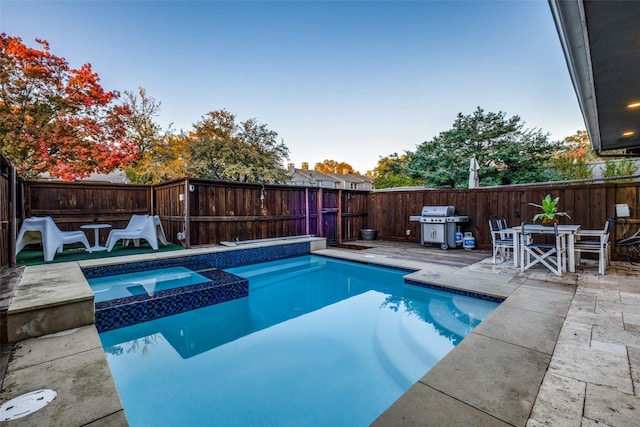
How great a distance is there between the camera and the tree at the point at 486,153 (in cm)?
1263

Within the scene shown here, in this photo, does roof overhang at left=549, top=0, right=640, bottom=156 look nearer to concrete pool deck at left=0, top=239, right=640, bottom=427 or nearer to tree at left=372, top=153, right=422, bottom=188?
concrete pool deck at left=0, top=239, right=640, bottom=427

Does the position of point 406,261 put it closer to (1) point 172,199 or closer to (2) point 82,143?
(1) point 172,199

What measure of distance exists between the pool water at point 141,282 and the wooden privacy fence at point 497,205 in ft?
20.7

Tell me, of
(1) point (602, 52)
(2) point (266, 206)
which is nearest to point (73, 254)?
(2) point (266, 206)

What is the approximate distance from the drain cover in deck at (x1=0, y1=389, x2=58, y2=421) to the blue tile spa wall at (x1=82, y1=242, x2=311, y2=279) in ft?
10.2

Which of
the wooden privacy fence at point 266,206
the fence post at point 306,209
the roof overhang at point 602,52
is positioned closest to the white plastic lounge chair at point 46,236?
the wooden privacy fence at point 266,206

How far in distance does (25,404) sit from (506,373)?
8.96 feet

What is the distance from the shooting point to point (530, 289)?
3.53 meters

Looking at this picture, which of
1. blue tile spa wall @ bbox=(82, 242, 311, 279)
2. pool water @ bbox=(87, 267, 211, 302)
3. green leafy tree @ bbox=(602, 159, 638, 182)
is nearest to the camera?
pool water @ bbox=(87, 267, 211, 302)

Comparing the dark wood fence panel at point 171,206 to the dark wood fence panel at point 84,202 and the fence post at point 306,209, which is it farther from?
the fence post at point 306,209

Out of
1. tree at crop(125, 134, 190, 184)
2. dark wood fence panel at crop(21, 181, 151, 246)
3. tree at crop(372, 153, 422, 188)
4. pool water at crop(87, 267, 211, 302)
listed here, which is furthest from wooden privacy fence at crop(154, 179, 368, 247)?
tree at crop(372, 153, 422, 188)

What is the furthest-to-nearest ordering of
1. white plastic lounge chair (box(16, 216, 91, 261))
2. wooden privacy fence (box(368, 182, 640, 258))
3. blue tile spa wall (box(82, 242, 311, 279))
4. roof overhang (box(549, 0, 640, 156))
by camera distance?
wooden privacy fence (box(368, 182, 640, 258)) → white plastic lounge chair (box(16, 216, 91, 261)) → blue tile spa wall (box(82, 242, 311, 279)) → roof overhang (box(549, 0, 640, 156))

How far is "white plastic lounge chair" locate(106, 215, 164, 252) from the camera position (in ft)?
18.5

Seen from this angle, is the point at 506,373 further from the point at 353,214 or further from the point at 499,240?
the point at 353,214
